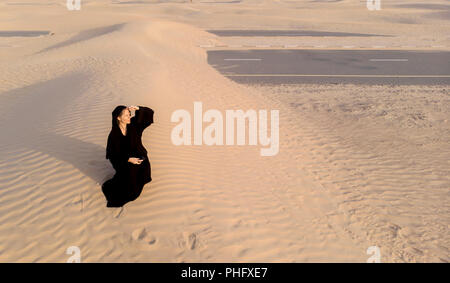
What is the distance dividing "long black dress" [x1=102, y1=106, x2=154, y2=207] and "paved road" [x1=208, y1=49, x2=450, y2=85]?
8.32m

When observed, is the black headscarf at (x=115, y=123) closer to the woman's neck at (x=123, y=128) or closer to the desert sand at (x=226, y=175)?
the woman's neck at (x=123, y=128)

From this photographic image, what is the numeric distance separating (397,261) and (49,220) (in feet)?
14.1

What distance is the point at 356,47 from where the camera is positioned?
18.8 m

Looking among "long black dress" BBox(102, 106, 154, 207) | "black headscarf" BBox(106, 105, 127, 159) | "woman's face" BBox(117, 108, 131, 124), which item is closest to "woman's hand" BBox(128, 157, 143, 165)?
"long black dress" BBox(102, 106, 154, 207)

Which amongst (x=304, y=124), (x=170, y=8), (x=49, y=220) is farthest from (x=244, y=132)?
(x=170, y=8)

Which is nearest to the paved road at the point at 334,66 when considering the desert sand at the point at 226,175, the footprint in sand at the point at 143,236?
the desert sand at the point at 226,175

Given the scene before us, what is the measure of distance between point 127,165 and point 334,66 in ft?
40.6

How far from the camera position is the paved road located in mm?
12688

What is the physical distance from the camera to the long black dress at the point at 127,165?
14.3 feet

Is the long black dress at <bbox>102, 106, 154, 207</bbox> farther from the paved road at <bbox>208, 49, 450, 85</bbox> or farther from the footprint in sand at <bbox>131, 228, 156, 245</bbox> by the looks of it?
the paved road at <bbox>208, 49, 450, 85</bbox>

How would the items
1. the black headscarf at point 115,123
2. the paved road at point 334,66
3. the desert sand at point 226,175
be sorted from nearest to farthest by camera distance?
the desert sand at point 226,175 < the black headscarf at point 115,123 < the paved road at point 334,66

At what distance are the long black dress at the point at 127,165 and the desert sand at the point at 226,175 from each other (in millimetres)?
150

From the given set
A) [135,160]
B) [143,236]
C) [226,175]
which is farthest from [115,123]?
[226,175]
